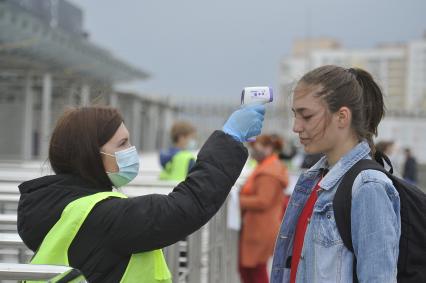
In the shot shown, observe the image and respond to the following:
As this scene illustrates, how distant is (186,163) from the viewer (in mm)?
6102

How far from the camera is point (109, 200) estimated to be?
2.04 metres

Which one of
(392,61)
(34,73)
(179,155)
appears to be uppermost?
(392,61)

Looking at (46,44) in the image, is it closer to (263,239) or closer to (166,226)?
(263,239)

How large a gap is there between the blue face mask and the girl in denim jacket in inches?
22.7

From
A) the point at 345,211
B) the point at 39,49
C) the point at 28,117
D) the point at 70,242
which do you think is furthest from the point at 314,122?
the point at 39,49

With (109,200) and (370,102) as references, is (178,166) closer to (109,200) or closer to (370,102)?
(370,102)

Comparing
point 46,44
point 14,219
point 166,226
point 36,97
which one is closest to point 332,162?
point 166,226

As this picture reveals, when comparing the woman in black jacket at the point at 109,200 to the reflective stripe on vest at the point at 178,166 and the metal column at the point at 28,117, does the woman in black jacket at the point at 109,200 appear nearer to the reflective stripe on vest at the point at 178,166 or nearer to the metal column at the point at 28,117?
the reflective stripe on vest at the point at 178,166

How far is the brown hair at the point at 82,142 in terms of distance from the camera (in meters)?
2.13

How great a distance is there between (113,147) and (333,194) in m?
0.76

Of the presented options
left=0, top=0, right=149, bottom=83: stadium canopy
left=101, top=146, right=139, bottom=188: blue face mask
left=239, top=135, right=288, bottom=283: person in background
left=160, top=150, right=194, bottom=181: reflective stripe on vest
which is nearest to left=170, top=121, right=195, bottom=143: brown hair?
left=160, top=150, right=194, bottom=181: reflective stripe on vest

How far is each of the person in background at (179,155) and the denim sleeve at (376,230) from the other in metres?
3.69

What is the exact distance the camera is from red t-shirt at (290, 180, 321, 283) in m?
2.21

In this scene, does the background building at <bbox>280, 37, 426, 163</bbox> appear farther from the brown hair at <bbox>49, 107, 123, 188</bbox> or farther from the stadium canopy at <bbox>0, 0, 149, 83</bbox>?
the brown hair at <bbox>49, 107, 123, 188</bbox>
